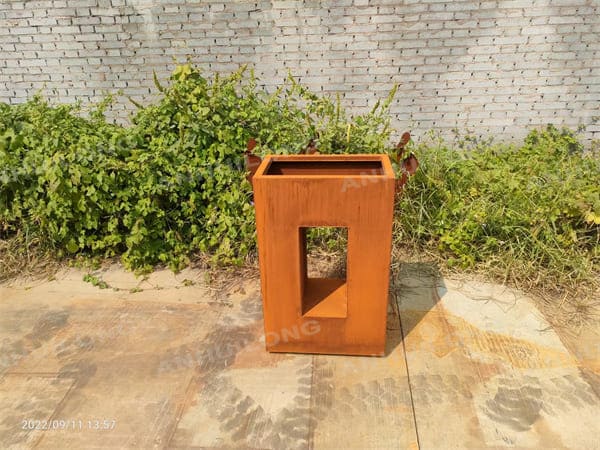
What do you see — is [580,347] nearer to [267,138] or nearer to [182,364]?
[182,364]

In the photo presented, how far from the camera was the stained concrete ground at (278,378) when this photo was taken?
2.04 m

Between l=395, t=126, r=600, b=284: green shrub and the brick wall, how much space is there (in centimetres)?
105

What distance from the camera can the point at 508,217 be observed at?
3.51 meters

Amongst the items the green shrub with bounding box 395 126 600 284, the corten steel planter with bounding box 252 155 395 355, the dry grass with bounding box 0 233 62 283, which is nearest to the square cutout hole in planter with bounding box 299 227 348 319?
the corten steel planter with bounding box 252 155 395 355

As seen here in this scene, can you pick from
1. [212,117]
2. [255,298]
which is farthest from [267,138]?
[255,298]

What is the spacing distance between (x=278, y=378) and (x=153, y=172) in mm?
2000

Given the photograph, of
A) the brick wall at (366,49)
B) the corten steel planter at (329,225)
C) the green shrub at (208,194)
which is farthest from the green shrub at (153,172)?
the brick wall at (366,49)

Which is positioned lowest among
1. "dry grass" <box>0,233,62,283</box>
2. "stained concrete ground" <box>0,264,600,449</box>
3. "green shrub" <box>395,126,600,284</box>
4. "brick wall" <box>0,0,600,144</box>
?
"stained concrete ground" <box>0,264,600,449</box>

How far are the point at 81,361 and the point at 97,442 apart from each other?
68cm

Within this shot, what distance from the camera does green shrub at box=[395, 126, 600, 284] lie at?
329 centimetres

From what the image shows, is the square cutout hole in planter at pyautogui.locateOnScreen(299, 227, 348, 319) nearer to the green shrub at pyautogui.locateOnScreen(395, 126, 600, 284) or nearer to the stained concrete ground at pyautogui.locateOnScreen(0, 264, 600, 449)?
the stained concrete ground at pyautogui.locateOnScreen(0, 264, 600, 449)

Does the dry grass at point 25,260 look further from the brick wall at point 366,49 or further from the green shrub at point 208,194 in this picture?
the brick wall at point 366,49

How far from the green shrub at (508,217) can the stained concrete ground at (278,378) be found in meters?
0.38

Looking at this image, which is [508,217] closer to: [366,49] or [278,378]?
[278,378]
